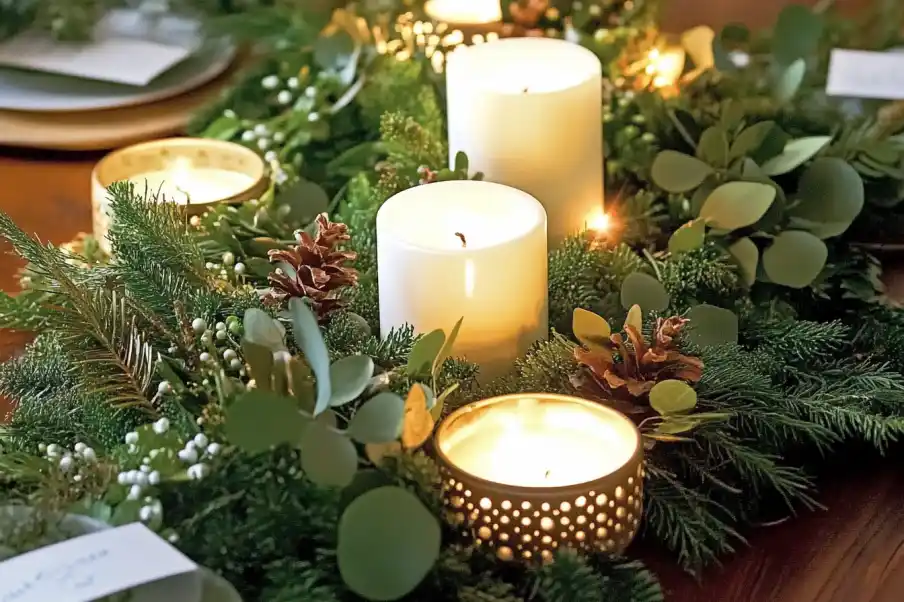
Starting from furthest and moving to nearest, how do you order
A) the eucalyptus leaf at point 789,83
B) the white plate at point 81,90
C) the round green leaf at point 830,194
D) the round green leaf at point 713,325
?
the white plate at point 81,90
the eucalyptus leaf at point 789,83
the round green leaf at point 830,194
the round green leaf at point 713,325

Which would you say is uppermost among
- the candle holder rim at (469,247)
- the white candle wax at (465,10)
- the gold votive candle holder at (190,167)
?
the white candle wax at (465,10)

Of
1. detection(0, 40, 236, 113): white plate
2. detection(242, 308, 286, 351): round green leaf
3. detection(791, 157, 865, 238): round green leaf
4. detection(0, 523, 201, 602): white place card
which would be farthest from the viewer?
detection(0, 40, 236, 113): white plate

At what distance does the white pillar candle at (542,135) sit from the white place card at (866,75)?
1.09 feet

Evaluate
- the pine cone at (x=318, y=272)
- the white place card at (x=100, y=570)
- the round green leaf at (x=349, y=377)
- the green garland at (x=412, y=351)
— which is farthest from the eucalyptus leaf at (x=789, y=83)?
the white place card at (x=100, y=570)

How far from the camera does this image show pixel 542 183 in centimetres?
77

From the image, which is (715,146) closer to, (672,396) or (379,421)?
(672,396)

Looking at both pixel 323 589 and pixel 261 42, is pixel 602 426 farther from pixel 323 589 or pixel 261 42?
pixel 261 42

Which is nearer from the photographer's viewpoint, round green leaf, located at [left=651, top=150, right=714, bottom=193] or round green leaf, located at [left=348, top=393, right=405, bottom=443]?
round green leaf, located at [left=348, top=393, right=405, bottom=443]

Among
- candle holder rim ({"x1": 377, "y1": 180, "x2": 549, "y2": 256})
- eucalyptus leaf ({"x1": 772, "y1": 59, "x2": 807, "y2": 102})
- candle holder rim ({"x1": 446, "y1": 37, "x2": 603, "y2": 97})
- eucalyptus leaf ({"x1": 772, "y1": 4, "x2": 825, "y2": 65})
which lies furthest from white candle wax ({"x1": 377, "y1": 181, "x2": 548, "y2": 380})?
eucalyptus leaf ({"x1": 772, "y1": 4, "x2": 825, "y2": 65})

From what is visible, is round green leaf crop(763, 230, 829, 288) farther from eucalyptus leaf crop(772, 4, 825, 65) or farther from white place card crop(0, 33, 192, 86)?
white place card crop(0, 33, 192, 86)

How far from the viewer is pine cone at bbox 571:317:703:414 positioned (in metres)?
0.59

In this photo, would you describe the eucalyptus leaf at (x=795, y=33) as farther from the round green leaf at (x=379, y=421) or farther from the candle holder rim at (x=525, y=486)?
the round green leaf at (x=379, y=421)

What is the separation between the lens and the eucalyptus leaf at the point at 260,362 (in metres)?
0.50

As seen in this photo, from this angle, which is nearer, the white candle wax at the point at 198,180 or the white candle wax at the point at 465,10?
the white candle wax at the point at 198,180
